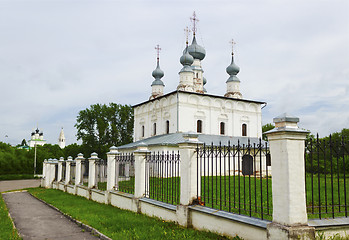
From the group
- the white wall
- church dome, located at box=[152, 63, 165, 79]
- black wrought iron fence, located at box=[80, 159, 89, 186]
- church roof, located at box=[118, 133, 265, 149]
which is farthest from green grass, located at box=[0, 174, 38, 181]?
black wrought iron fence, located at box=[80, 159, 89, 186]

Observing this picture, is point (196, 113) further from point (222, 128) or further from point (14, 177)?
point (14, 177)

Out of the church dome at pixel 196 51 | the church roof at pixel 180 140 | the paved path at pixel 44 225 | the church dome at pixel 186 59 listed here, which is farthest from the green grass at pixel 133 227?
the church dome at pixel 196 51

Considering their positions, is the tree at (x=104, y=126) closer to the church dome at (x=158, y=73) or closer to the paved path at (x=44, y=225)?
the church dome at (x=158, y=73)

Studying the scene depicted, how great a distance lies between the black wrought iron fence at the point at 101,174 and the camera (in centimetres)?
1280

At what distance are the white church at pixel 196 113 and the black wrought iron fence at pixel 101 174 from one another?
1381 centimetres

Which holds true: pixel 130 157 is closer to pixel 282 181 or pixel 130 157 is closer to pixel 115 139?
pixel 282 181

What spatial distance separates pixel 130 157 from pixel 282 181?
21.3ft

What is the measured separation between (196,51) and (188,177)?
1188 inches

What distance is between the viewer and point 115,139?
45375 mm

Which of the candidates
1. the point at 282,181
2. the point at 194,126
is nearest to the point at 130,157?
the point at 282,181

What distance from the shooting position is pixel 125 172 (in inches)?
440

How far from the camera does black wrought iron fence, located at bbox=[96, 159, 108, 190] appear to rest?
12797mm

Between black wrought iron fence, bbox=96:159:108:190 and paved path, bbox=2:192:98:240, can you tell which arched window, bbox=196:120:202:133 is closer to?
black wrought iron fence, bbox=96:159:108:190

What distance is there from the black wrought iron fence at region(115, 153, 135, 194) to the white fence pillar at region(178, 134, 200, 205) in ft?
10.8
